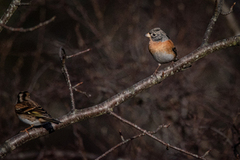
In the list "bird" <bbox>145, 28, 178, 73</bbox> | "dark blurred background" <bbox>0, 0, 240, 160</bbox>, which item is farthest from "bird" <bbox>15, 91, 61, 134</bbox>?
A: "bird" <bbox>145, 28, 178, 73</bbox>

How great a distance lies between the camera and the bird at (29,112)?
12.1 ft

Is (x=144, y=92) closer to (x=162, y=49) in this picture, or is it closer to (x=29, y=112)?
(x=162, y=49)

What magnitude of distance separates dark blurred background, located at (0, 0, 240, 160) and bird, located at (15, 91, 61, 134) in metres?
0.73

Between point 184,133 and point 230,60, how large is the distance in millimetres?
2768

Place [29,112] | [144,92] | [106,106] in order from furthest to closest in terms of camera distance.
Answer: [144,92], [29,112], [106,106]

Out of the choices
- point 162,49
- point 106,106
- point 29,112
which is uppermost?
point 162,49

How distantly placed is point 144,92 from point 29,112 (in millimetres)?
2332

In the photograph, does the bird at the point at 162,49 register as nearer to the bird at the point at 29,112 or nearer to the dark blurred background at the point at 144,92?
the dark blurred background at the point at 144,92

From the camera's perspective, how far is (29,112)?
12.6ft

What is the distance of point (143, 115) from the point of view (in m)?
5.38

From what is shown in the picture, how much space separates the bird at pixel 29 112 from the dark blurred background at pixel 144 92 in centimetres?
73

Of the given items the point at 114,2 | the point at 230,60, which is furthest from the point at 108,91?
the point at 114,2

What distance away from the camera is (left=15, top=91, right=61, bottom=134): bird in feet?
12.1

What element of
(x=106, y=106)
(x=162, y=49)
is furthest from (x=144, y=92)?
(x=106, y=106)
